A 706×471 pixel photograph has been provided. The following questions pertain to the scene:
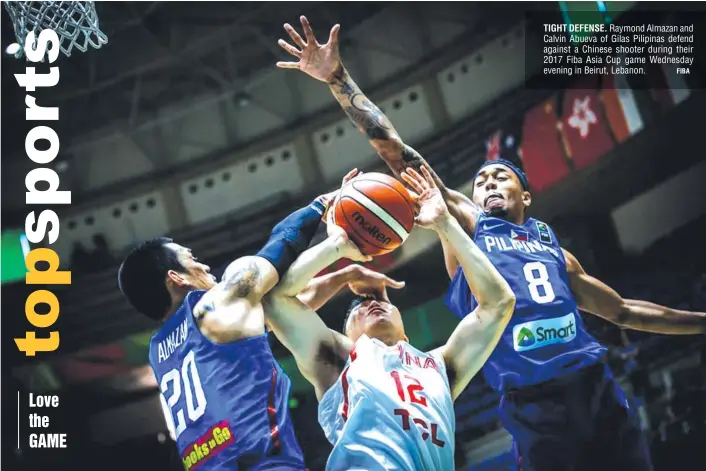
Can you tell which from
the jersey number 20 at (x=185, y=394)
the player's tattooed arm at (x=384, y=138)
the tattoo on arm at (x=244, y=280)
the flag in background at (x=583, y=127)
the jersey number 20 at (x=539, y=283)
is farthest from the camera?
the flag in background at (x=583, y=127)

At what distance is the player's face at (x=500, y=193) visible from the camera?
5.50 metres

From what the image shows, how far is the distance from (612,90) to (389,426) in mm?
2692

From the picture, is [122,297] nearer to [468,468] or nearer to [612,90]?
[468,468]

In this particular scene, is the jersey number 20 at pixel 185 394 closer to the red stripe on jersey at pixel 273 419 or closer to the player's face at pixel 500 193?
the red stripe on jersey at pixel 273 419

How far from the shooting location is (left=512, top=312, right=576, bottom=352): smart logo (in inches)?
204

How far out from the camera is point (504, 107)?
5.71 m

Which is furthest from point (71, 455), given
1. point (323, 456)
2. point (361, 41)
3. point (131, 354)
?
point (361, 41)

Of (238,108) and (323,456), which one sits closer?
(323,456)

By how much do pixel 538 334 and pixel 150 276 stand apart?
209 centimetres

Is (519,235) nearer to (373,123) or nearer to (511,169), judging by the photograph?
(511,169)

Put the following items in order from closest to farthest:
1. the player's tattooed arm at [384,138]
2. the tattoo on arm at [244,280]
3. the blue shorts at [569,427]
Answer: the tattoo on arm at [244,280]
the blue shorts at [569,427]
the player's tattooed arm at [384,138]

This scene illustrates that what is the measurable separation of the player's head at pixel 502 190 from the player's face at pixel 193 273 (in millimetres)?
1611

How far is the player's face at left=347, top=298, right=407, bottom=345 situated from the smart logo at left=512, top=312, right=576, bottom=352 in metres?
0.75

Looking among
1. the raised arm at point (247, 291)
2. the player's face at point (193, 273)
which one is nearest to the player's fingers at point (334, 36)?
the raised arm at point (247, 291)
